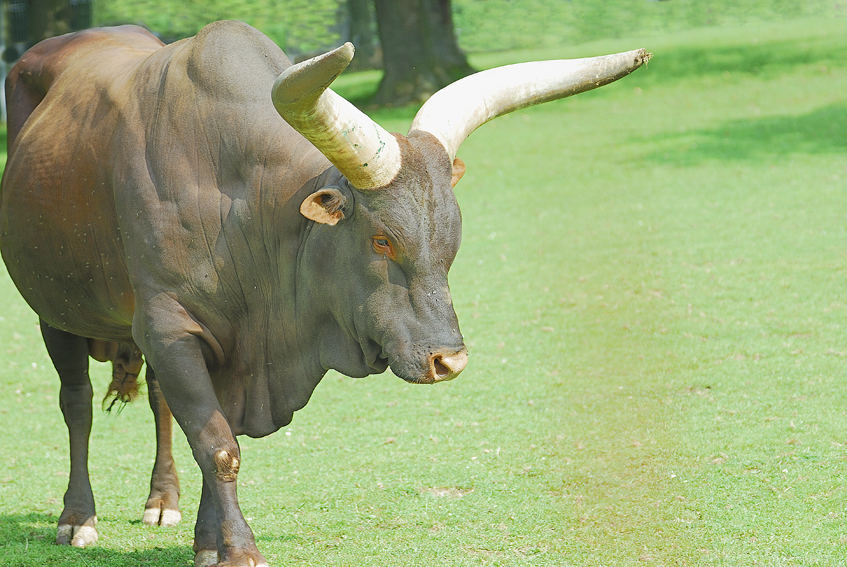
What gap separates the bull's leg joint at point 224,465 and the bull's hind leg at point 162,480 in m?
1.60

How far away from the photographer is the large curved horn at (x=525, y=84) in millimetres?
4875

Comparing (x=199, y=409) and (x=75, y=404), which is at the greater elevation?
(x=199, y=409)

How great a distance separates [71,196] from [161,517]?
1902 mm

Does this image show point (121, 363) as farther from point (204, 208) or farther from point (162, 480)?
point (204, 208)

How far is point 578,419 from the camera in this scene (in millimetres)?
7461

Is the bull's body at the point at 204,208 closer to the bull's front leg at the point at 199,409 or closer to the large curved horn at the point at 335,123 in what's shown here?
the bull's front leg at the point at 199,409

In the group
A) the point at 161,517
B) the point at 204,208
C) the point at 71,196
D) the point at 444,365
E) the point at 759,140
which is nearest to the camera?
the point at 444,365

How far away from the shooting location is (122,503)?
6.66 m

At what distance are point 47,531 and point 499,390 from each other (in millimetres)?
3339

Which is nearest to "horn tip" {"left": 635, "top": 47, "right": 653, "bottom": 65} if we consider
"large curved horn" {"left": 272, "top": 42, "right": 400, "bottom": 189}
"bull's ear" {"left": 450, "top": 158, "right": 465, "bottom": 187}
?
"bull's ear" {"left": 450, "top": 158, "right": 465, "bottom": 187}

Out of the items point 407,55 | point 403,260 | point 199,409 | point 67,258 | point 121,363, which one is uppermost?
point 403,260

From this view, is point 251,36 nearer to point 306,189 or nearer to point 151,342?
point 306,189

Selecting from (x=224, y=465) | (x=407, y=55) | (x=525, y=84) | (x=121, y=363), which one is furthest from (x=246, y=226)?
(x=407, y=55)

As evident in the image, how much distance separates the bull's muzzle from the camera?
14.0 ft
